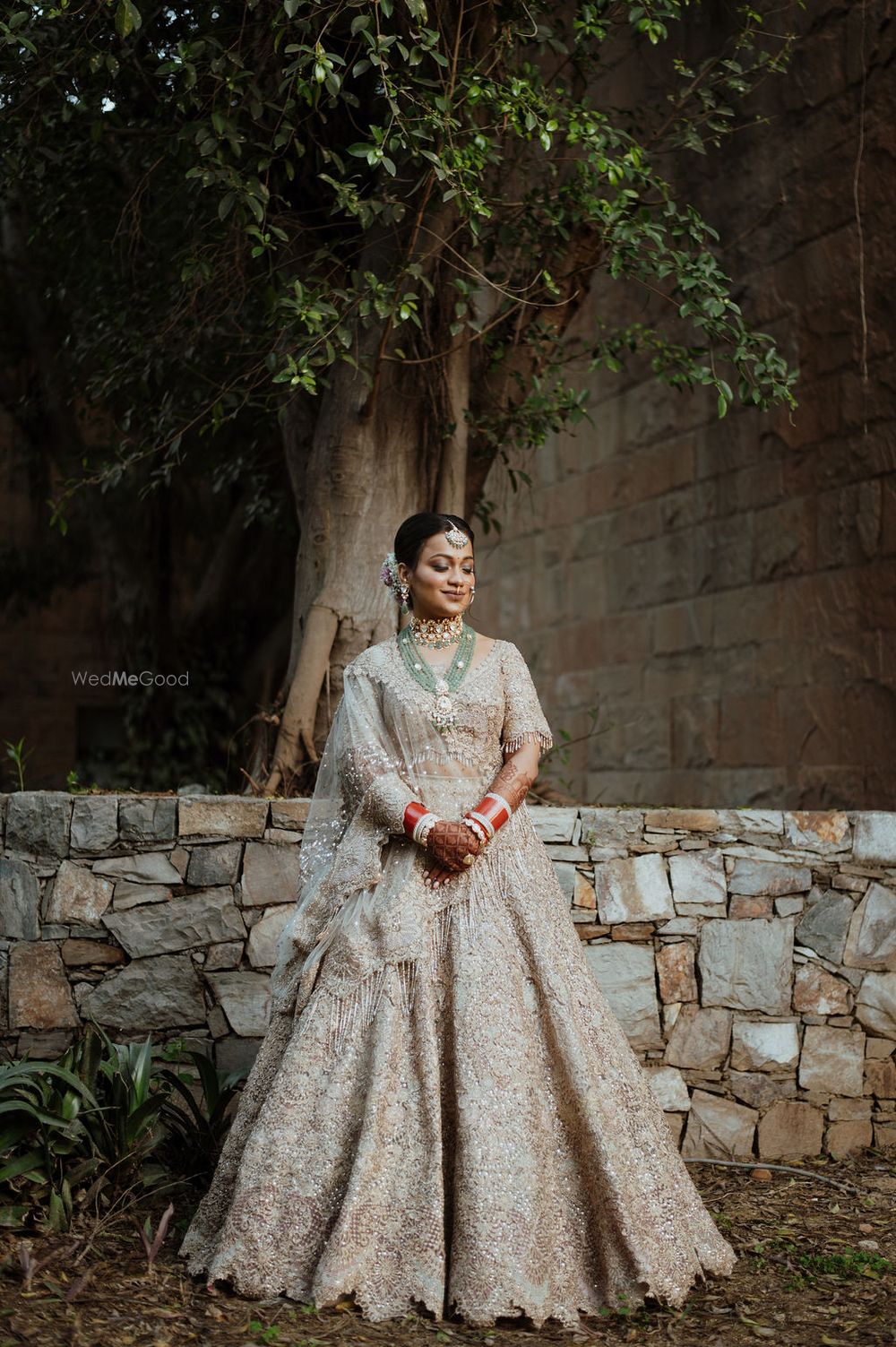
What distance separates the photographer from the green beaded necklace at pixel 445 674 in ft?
11.1

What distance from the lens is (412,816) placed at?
325 cm

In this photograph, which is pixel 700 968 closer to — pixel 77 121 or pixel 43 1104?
pixel 43 1104

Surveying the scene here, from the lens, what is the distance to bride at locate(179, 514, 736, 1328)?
2.98 metres

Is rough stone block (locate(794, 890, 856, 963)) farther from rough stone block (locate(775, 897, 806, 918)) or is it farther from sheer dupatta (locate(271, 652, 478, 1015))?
sheer dupatta (locate(271, 652, 478, 1015))

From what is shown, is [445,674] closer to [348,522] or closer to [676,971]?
[676,971]

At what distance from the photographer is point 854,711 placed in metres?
5.90

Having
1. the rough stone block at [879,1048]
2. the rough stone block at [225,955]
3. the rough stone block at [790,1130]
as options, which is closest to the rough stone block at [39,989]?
the rough stone block at [225,955]

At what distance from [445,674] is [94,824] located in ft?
5.08

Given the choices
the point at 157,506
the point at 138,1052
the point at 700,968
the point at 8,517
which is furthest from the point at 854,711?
the point at 8,517

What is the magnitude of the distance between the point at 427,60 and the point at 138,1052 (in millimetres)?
3516

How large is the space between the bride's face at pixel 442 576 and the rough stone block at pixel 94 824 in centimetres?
151

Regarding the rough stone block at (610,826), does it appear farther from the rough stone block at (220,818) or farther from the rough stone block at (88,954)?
the rough stone block at (88,954)

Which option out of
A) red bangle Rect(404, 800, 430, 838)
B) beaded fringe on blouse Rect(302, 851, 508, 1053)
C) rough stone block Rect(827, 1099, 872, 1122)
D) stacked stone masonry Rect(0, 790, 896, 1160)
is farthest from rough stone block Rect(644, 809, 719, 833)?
red bangle Rect(404, 800, 430, 838)

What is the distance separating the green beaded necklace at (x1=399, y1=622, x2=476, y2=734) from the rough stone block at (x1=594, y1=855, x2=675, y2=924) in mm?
1350
